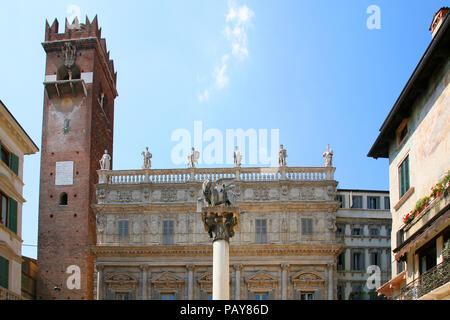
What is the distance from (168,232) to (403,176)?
29.0m

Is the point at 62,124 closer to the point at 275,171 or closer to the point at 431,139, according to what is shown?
Answer: the point at 275,171

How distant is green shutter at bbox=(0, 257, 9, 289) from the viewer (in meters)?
36.4

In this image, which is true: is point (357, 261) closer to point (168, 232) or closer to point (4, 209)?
point (168, 232)

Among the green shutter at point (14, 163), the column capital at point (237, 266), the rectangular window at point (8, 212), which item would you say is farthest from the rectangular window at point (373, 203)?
the rectangular window at point (8, 212)

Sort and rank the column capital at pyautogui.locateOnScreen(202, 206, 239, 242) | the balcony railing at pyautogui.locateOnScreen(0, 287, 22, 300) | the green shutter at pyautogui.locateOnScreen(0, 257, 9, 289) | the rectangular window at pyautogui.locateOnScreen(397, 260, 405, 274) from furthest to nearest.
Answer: the rectangular window at pyautogui.locateOnScreen(397, 260, 405, 274) < the green shutter at pyautogui.locateOnScreen(0, 257, 9, 289) < the balcony railing at pyautogui.locateOnScreen(0, 287, 22, 300) < the column capital at pyautogui.locateOnScreen(202, 206, 239, 242)

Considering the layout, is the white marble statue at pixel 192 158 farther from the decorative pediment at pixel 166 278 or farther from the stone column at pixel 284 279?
the stone column at pixel 284 279

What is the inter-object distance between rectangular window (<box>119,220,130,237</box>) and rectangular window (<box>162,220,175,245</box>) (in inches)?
115

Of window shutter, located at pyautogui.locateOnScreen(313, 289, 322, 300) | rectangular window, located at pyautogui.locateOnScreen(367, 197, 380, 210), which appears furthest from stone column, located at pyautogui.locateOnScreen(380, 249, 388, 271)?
window shutter, located at pyautogui.locateOnScreen(313, 289, 322, 300)

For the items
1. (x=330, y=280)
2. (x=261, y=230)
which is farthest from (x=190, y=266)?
(x=330, y=280)

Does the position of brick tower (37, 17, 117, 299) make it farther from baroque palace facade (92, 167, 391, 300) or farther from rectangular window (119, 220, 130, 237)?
rectangular window (119, 220, 130, 237)

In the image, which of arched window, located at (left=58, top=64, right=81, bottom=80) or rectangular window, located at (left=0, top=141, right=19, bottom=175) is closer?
rectangular window, located at (left=0, top=141, right=19, bottom=175)

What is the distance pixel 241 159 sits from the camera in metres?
62.2
